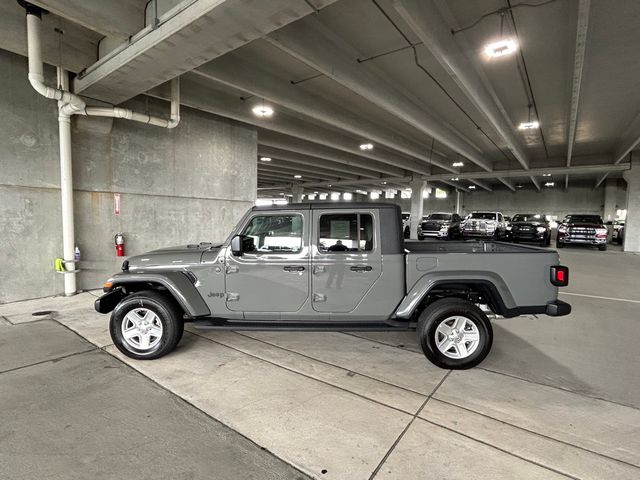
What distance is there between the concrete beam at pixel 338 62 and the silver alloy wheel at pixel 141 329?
400 centimetres

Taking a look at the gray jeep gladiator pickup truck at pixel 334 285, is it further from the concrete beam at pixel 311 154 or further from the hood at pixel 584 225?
the hood at pixel 584 225

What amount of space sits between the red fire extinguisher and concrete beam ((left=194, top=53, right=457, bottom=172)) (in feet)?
11.5

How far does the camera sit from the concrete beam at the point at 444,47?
14.3 ft

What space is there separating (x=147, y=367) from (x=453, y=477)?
9.36ft

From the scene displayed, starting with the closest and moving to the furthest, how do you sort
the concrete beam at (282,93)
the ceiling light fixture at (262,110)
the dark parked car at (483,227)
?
the concrete beam at (282,93)
the ceiling light fixture at (262,110)
the dark parked car at (483,227)

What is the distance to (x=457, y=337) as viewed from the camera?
130 inches

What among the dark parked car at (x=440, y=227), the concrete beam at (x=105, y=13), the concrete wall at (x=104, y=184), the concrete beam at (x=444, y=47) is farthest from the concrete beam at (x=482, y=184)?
the concrete beam at (x=105, y=13)

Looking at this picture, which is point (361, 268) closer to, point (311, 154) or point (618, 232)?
point (311, 154)

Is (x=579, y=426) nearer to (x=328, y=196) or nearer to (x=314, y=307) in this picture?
(x=314, y=307)

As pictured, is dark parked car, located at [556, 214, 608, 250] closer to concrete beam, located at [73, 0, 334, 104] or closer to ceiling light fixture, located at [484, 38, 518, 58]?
ceiling light fixture, located at [484, 38, 518, 58]

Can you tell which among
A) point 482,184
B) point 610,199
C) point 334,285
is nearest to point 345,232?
point 334,285

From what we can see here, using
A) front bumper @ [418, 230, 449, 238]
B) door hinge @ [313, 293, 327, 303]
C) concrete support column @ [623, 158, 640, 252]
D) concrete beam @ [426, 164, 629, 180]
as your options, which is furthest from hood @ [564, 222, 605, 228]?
door hinge @ [313, 293, 327, 303]

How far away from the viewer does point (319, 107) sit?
8.32 m

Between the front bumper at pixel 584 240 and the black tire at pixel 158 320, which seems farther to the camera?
the front bumper at pixel 584 240
